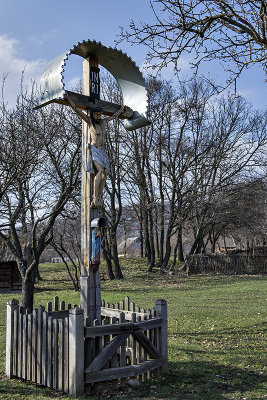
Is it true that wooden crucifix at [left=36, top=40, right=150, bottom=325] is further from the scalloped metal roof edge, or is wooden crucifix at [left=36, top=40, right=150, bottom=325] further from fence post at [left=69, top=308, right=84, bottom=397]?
fence post at [left=69, top=308, right=84, bottom=397]

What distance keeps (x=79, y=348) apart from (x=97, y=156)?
9.80 feet

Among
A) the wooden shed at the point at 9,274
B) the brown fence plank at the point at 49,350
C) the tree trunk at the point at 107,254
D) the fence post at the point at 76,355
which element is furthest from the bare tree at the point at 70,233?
the fence post at the point at 76,355

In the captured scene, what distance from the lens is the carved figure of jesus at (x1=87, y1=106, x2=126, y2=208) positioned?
7.07 m

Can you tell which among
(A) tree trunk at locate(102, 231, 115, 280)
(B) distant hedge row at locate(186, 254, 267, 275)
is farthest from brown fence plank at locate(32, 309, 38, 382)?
(B) distant hedge row at locate(186, 254, 267, 275)

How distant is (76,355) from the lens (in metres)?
6.00

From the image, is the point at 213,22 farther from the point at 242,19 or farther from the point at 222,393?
the point at 222,393

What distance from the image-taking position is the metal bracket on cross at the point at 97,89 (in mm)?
6746

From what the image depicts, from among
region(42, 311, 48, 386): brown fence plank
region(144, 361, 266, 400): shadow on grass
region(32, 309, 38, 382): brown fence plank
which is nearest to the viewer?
region(144, 361, 266, 400): shadow on grass

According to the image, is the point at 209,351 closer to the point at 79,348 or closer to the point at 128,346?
the point at 128,346

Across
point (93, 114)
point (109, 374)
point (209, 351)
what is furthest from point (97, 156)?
point (209, 351)

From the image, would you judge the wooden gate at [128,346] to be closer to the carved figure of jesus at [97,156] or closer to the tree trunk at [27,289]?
the carved figure of jesus at [97,156]

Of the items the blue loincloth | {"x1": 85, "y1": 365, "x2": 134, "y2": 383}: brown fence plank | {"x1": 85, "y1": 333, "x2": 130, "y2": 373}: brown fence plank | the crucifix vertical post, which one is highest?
the blue loincloth

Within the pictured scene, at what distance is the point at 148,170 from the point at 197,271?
29.3 ft

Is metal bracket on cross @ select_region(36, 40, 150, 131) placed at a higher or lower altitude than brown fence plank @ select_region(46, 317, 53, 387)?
higher
